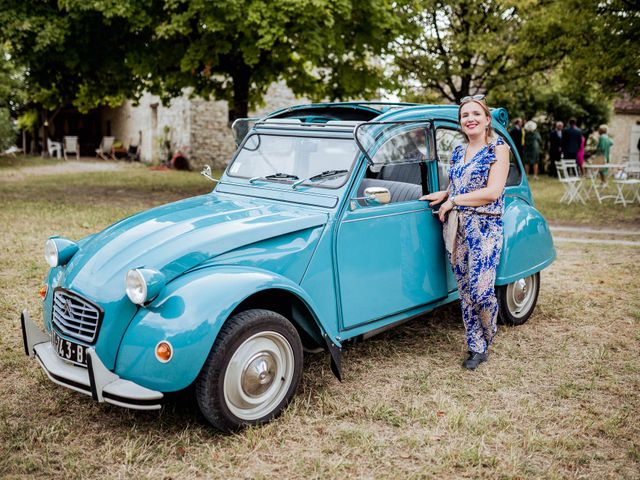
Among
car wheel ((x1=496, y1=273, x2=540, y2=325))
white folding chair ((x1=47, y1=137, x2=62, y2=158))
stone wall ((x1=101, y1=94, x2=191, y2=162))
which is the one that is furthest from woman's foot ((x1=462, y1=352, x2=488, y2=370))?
white folding chair ((x1=47, y1=137, x2=62, y2=158))

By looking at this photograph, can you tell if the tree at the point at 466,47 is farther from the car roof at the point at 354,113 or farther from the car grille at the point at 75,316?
the car grille at the point at 75,316

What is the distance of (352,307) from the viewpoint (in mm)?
4152

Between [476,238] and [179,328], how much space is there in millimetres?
2346

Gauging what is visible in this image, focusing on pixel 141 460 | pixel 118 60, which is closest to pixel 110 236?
pixel 141 460

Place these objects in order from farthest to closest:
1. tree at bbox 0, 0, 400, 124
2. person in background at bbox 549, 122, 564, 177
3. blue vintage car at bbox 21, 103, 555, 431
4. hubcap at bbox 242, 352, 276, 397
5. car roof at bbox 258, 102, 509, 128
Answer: person in background at bbox 549, 122, 564, 177 → tree at bbox 0, 0, 400, 124 → car roof at bbox 258, 102, 509, 128 → hubcap at bbox 242, 352, 276, 397 → blue vintage car at bbox 21, 103, 555, 431

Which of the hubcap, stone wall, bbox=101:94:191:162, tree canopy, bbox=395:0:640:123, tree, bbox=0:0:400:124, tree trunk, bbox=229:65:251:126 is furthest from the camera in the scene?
stone wall, bbox=101:94:191:162

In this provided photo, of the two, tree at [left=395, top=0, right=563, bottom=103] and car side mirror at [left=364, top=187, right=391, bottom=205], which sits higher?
tree at [left=395, top=0, right=563, bottom=103]

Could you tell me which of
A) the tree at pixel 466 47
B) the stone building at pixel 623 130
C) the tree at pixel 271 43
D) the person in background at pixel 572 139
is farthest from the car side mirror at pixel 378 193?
the stone building at pixel 623 130

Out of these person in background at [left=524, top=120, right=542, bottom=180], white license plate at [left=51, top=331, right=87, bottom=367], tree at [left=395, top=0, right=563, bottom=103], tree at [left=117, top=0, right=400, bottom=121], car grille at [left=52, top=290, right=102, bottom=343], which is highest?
tree at [left=395, top=0, right=563, bottom=103]

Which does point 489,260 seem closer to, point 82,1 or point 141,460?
point 141,460

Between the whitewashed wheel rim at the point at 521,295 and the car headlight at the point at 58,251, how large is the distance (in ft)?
12.1

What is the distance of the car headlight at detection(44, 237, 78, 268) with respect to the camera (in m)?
4.04

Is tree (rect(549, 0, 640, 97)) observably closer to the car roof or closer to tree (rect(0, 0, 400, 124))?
tree (rect(0, 0, 400, 124))

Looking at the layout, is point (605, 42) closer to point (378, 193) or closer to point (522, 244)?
point (522, 244)
